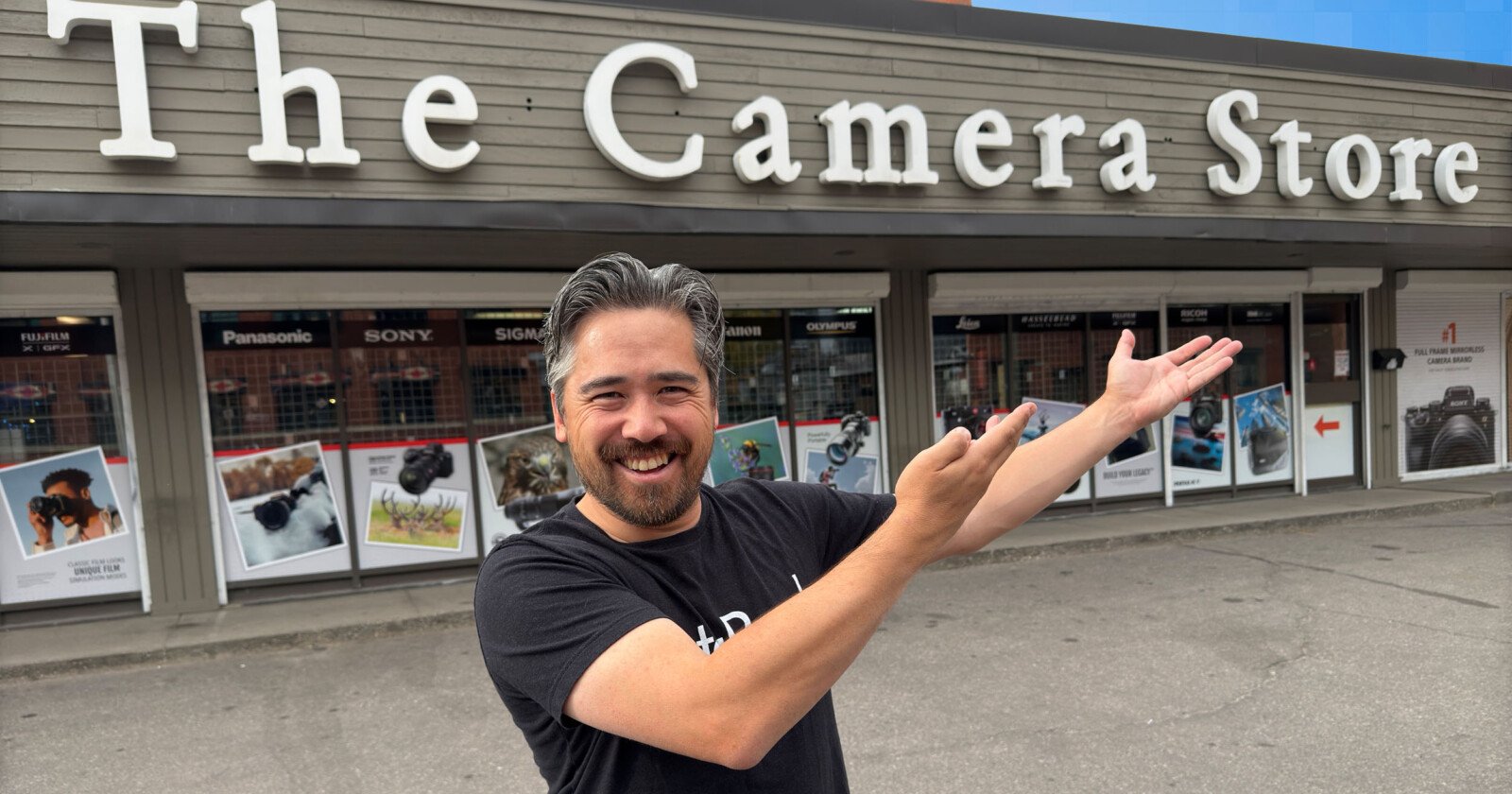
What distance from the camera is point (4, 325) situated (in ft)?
22.6

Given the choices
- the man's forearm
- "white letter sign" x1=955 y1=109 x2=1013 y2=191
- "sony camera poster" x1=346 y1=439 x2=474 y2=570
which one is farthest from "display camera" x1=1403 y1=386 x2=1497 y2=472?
the man's forearm

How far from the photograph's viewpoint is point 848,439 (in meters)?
9.27

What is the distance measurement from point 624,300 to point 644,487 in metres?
0.31

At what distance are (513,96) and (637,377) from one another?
545 centimetres

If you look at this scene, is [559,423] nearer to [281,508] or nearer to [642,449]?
[642,449]

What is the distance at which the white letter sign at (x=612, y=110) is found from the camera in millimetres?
6250

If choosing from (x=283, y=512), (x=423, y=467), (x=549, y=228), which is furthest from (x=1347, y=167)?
(x=283, y=512)

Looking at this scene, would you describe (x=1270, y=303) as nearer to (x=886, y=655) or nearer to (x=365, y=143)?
(x=886, y=655)

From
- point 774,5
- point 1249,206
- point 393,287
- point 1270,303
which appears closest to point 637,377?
point 774,5

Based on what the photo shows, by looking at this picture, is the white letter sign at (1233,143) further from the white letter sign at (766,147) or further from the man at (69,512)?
the man at (69,512)

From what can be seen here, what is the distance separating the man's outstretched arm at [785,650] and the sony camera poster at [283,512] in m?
7.30

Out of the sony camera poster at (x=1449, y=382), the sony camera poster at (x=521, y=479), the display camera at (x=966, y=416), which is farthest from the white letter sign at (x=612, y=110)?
the sony camera poster at (x=1449, y=382)

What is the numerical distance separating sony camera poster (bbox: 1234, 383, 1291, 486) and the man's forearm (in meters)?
10.3

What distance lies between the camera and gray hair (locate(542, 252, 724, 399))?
1.44 metres
